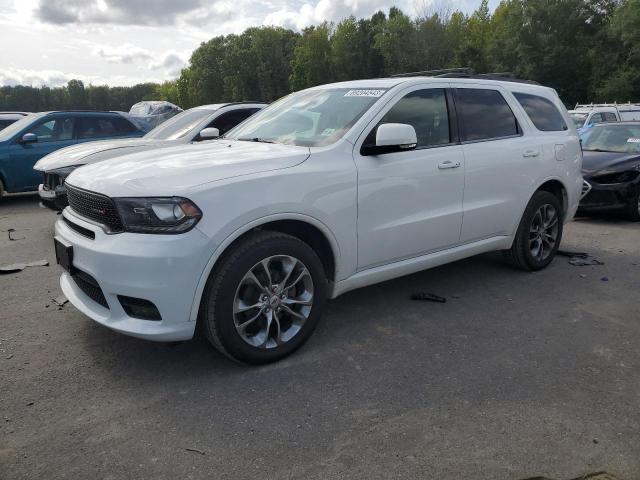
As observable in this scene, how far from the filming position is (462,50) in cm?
5281

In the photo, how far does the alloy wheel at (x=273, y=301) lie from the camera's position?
10.6 ft

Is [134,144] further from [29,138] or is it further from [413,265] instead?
[413,265]

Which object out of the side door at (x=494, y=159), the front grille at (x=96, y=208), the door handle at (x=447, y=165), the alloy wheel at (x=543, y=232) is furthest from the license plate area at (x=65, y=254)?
the alloy wheel at (x=543, y=232)

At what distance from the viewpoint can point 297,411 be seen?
9.45ft

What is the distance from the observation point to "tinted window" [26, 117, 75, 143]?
976cm

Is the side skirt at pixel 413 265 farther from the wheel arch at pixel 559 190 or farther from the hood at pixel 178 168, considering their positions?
the hood at pixel 178 168

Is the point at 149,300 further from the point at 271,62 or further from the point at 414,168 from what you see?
the point at 271,62

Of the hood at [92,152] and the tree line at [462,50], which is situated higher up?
the tree line at [462,50]

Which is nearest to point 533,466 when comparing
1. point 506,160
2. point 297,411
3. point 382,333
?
point 297,411

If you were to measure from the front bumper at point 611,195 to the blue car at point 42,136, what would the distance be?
813cm

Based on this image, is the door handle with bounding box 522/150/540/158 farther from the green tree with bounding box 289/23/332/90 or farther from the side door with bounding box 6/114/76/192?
the green tree with bounding box 289/23/332/90

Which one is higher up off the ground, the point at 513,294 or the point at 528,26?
the point at 528,26

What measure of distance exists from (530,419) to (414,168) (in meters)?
1.94

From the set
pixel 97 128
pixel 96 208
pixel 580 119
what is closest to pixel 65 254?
pixel 96 208
